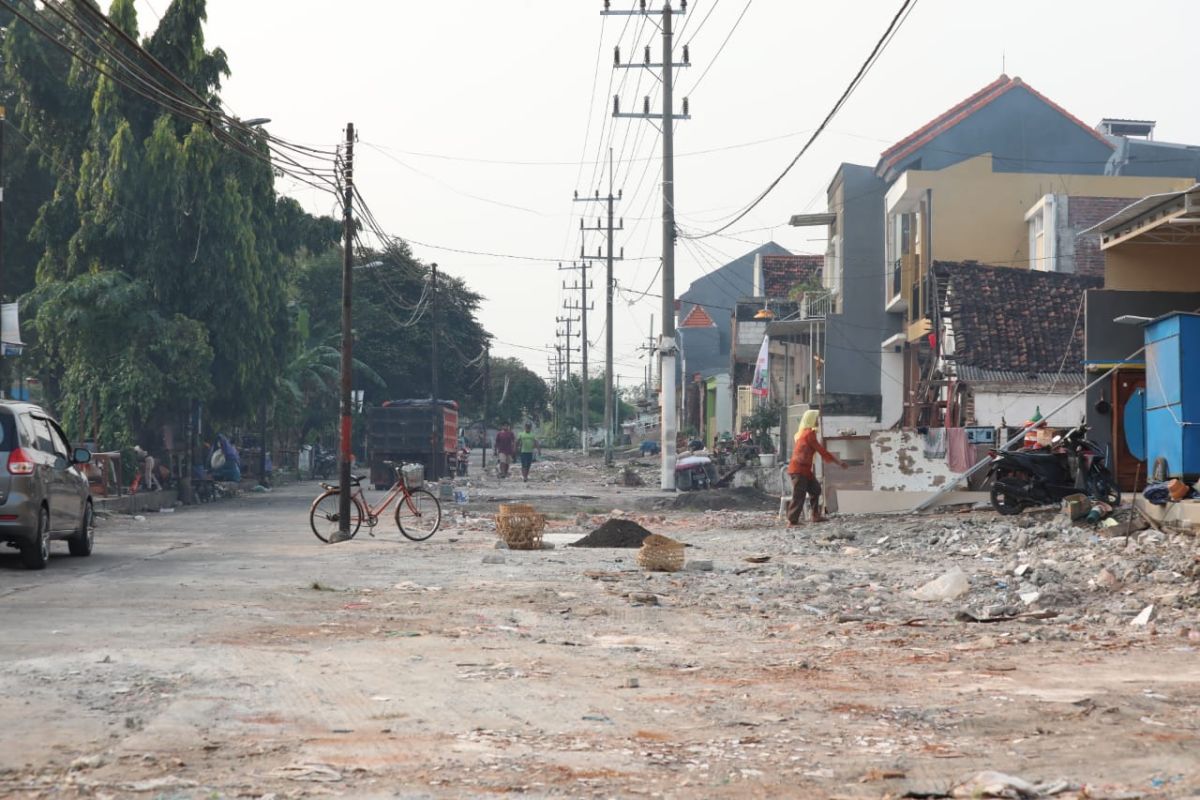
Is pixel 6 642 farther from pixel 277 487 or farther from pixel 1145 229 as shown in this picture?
pixel 277 487

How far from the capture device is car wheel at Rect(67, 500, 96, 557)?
55.8ft

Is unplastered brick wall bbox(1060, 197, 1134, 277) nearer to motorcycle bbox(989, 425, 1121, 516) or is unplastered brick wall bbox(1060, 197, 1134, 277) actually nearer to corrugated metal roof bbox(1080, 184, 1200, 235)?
corrugated metal roof bbox(1080, 184, 1200, 235)

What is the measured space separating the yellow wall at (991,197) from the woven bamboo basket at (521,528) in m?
19.4

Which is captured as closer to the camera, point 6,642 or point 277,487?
point 6,642

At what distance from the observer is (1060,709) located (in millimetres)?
6883

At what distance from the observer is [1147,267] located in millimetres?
20141

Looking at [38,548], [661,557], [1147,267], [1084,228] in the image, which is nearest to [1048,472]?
[1147,267]

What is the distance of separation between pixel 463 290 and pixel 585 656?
2878 inches

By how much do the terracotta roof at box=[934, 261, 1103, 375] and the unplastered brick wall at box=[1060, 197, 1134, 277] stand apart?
8.64 feet

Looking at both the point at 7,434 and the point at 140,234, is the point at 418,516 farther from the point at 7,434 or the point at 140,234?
the point at 140,234

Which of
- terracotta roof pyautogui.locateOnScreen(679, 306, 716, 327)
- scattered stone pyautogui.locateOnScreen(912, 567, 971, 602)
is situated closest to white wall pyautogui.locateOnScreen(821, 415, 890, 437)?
scattered stone pyautogui.locateOnScreen(912, 567, 971, 602)

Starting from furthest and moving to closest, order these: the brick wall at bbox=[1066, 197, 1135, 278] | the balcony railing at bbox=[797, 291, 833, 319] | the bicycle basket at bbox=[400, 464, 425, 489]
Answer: the balcony railing at bbox=[797, 291, 833, 319] < the brick wall at bbox=[1066, 197, 1135, 278] < the bicycle basket at bbox=[400, 464, 425, 489]

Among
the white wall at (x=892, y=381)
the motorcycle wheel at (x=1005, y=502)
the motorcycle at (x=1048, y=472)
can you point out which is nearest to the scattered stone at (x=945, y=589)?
the motorcycle at (x=1048, y=472)

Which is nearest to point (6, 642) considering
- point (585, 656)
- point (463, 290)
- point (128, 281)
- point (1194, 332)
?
point (585, 656)
